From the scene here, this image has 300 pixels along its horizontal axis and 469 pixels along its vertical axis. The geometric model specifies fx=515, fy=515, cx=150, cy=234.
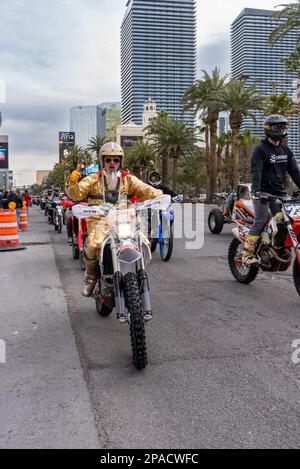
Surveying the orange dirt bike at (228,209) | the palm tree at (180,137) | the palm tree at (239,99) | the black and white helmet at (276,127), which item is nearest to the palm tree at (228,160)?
the palm tree at (180,137)

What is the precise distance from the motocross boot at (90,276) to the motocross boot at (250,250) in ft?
8.17

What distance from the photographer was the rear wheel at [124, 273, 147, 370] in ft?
12.3

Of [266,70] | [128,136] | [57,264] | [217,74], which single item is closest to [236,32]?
[266,70]

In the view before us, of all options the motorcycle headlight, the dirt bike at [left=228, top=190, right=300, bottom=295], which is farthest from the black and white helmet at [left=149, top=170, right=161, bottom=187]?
the motorcycle headlight

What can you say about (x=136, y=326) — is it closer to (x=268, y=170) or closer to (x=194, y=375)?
(x=194, y=375)

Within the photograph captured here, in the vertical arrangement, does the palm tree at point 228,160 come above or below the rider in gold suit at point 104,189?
above

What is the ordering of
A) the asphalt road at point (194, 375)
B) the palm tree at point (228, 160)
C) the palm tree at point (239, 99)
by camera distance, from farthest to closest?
1. the palm tree at point (228, 160)
2. the palm tree at point (239, 99)
3. the asphalt road at point (194, 375)

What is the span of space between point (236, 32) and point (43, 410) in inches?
7245

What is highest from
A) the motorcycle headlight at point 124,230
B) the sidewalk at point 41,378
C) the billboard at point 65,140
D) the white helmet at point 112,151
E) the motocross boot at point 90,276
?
the billboard at point 65,140

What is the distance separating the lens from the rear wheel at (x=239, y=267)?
7203mm

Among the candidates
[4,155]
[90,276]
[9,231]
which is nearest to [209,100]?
[9,231]

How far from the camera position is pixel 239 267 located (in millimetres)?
7484

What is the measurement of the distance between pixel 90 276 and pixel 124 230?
83 cm

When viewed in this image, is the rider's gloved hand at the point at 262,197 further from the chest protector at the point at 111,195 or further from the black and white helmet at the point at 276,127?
the chest protector at the point at 111,195
